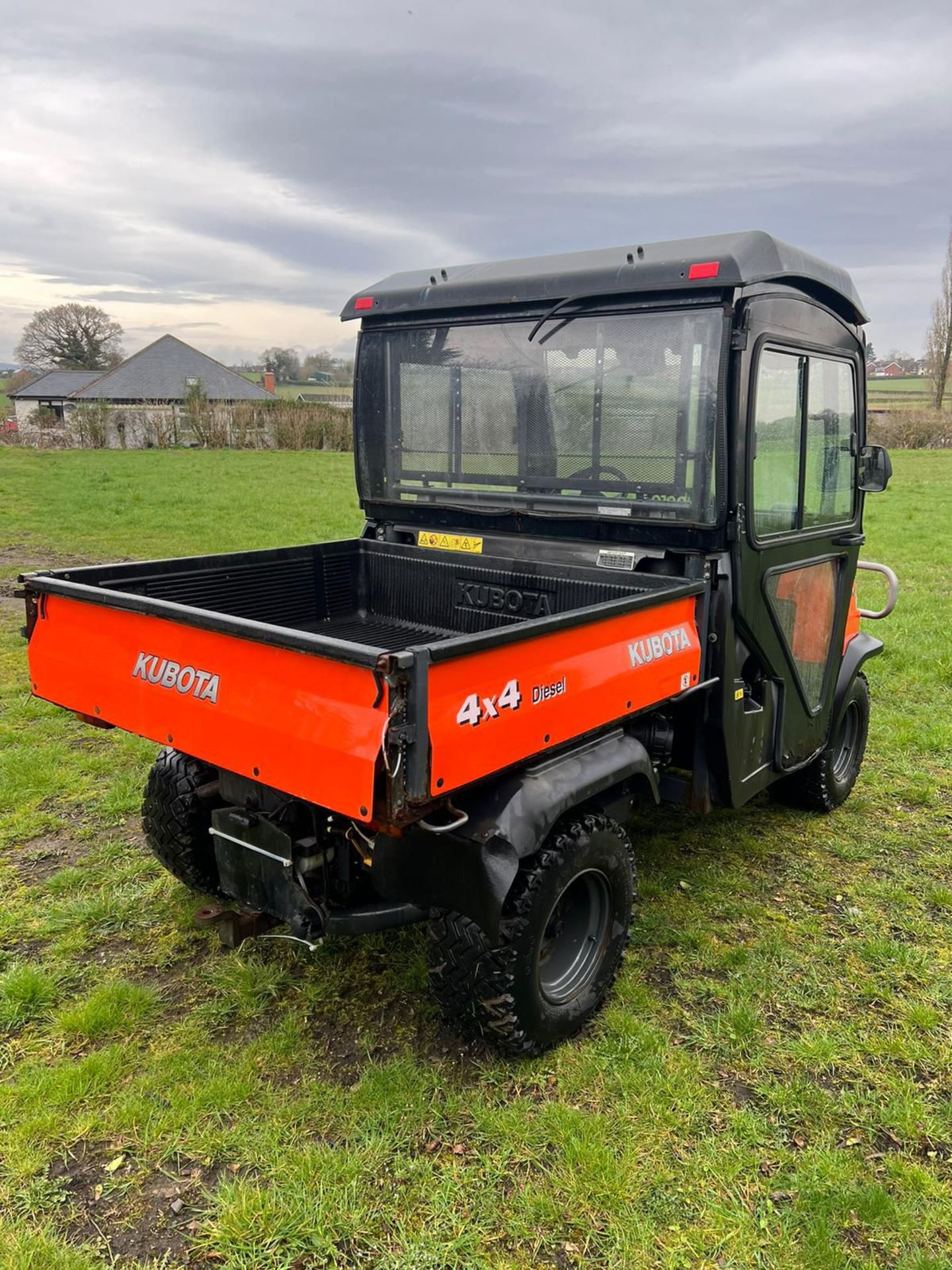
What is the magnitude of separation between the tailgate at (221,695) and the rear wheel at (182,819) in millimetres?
499

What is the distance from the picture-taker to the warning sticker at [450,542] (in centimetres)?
374

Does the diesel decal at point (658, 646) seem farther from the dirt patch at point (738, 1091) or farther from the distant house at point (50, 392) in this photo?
the distant house at point (50, 392)

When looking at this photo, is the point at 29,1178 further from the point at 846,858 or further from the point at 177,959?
the point at 846,858

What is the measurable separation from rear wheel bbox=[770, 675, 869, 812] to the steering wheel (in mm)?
1693

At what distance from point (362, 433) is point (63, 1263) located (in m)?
3.13

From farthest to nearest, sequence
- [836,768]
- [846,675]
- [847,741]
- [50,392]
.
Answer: [50,392], [847,741], [836,768], [846,675]

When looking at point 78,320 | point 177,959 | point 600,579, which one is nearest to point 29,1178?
point 177,959

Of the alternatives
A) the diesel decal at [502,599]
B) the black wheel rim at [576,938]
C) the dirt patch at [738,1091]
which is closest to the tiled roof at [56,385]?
the diesel decal at [502,599]

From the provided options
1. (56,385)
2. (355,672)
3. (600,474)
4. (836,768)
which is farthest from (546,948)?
(56,385)

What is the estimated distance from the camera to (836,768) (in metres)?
4.47

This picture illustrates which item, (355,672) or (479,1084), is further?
(479,1084)

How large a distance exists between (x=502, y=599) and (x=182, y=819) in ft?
4.81

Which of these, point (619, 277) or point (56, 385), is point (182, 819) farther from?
point (56, 385)

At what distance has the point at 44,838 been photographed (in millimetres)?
3918
